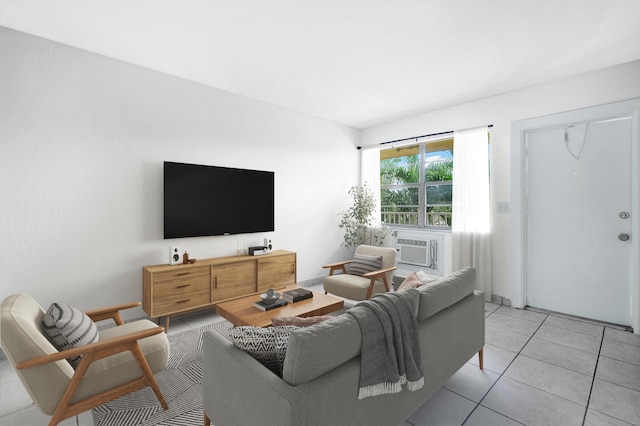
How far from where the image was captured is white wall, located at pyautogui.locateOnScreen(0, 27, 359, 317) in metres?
2.64

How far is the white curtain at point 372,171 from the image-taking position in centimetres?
550

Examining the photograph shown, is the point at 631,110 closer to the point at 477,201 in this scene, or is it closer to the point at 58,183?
the point at 477,201

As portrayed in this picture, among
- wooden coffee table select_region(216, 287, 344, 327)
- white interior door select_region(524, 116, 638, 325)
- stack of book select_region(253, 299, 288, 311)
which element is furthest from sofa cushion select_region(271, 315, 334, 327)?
white interior door select_region(524, 116, 638, 325)

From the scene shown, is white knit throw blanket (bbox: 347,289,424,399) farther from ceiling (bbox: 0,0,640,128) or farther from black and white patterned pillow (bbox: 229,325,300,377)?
ceiling (bbox: 0,0,640,128)

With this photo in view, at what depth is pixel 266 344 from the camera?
1.37 m

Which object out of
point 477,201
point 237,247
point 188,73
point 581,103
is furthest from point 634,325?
point 188,73

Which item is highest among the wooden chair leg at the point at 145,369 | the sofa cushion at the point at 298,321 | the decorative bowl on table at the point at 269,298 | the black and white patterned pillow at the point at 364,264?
the sofa cushion at the point at 298,321

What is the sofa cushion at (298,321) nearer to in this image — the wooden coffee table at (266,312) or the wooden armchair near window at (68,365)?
the wooden coffee table at (266,312)

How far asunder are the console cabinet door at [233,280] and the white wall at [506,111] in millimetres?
3323

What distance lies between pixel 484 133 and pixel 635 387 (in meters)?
3.10

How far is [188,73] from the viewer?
11.2 ft

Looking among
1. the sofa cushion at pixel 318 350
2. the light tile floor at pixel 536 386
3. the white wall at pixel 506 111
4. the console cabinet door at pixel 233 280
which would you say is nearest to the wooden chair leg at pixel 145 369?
the light tile floor at pixel 536 386

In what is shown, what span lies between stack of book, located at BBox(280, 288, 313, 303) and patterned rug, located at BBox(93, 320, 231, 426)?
92cm

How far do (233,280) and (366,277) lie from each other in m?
1.68
